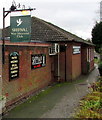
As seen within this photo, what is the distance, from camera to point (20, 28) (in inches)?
293

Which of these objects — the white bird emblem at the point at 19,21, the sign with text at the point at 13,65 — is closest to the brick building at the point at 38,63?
the sign with text at the point at 13,65

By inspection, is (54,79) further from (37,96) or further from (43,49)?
(37,96)

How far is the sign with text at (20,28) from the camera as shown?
7.36 metres

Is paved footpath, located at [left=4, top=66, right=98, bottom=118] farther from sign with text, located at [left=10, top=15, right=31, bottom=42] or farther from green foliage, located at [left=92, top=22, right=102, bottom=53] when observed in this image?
green foliage, located at [left=92, top=22, right=102, bottom=53]

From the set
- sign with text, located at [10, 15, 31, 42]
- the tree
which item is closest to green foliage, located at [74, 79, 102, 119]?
sign with text, located at [10, 15, 31, 42]

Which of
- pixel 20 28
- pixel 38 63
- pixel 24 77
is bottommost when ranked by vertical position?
pixel 24 77

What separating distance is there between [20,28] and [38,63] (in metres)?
3.26

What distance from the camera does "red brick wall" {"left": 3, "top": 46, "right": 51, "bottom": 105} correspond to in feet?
24.3

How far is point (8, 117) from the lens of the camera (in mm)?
6316

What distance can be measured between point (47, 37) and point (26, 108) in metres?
7.06

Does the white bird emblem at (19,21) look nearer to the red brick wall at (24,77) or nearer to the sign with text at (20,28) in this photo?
the sign with text at (20,28)

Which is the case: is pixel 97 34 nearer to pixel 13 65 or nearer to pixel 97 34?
pixel 97 34

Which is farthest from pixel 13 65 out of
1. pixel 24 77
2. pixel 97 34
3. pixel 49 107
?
pixel 97 34

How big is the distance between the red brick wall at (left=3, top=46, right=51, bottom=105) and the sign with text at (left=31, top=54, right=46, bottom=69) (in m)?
0.19
